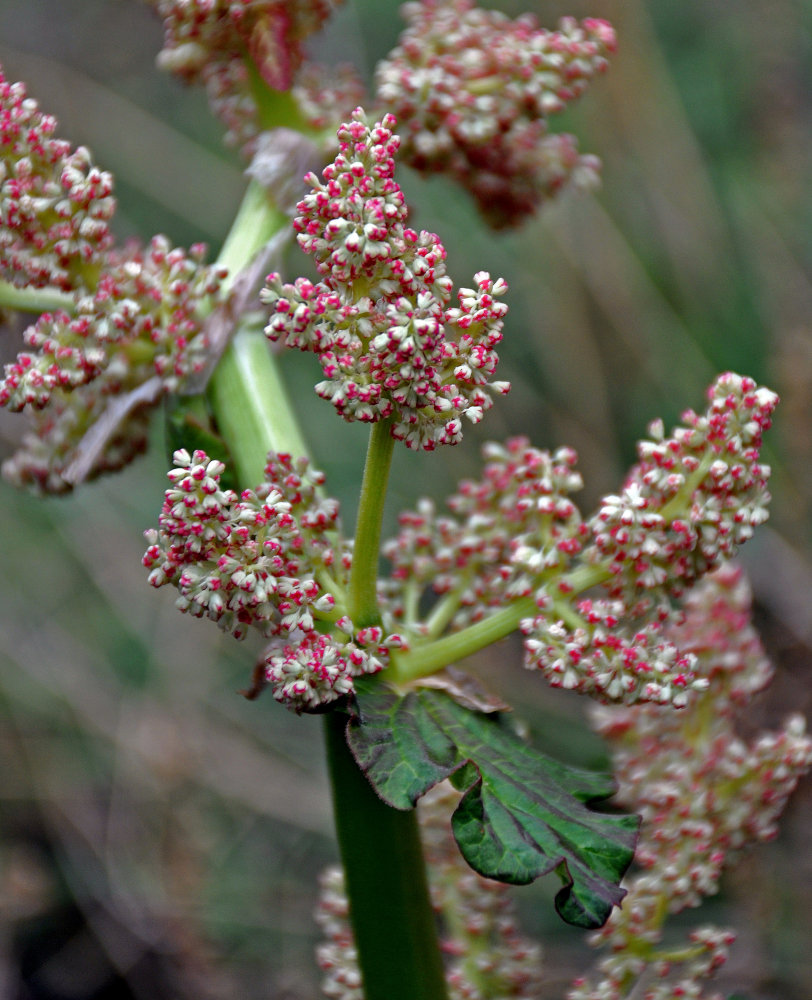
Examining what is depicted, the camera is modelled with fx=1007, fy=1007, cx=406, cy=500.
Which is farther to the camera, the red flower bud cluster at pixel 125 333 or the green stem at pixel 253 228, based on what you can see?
the green stem at pixel 253 228

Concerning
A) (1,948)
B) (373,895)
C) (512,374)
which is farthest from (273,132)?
(512,374)

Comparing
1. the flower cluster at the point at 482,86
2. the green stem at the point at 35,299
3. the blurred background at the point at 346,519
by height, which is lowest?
the blurred background at the point at 346,519

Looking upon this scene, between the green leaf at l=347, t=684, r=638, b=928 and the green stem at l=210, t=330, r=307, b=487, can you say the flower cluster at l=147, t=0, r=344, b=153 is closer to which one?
the green stem at l=210, t=330, r=307, b=487

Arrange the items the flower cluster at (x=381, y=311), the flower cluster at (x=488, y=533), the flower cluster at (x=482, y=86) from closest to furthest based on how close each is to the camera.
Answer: the flower cluster at (x=381, y=311), the flower cluster at (x=488, y=533), the flower cluster at (x=482, y=86)

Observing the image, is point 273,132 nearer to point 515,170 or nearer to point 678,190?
point 515,170

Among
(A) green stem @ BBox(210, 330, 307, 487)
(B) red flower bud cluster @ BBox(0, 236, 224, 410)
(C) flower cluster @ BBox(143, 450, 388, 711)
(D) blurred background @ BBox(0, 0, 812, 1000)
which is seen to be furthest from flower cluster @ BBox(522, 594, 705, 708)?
(D) blurred background @ BBox(0, 0, 812, 1000)

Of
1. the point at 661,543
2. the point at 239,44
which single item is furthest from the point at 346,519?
the point at 661,543

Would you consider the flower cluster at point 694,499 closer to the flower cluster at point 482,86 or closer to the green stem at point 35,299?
the flower cluster at point 482,86

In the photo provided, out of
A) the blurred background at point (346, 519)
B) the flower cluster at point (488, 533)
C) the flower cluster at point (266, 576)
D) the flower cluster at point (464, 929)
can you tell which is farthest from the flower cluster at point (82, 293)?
the blurred background at point (346, 519)
